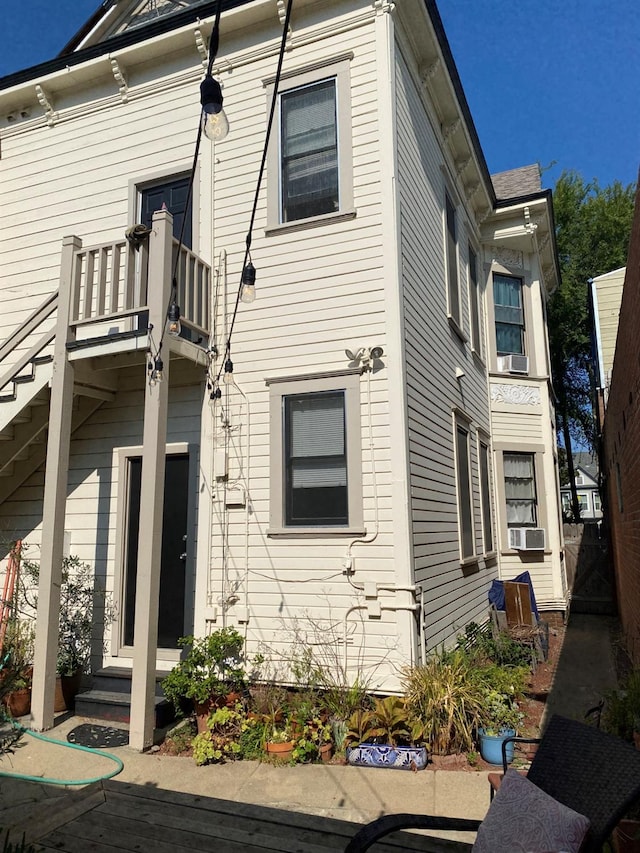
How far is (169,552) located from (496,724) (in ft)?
12.9

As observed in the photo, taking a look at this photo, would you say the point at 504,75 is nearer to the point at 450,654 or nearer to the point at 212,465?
the point at 212,465

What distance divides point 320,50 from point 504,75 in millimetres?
4344

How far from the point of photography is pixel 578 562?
46.2 ft

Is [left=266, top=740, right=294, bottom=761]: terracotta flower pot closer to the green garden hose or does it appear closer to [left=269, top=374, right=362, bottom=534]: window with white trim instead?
the green garden hose

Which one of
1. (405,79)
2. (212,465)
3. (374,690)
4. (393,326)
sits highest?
(405,79)

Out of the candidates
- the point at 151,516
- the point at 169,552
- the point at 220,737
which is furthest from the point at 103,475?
the point at 220,737

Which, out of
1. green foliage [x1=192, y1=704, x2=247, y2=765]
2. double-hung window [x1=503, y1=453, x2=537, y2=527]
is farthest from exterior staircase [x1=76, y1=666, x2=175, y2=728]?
double-hung window [x1=503, y1=453, x2=537, y2=527]

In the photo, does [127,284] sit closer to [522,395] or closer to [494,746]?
[494,746]

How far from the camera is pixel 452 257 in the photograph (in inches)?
385

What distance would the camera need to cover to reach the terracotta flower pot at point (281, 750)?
519 cm

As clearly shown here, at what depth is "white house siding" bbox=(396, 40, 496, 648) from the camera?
680 cm

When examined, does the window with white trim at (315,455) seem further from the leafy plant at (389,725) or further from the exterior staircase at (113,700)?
the exterior staircase at (113,700)

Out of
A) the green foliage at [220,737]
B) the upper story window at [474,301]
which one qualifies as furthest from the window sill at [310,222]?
the green foliage at [220,737]

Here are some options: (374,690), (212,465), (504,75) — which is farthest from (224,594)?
(504,75)
